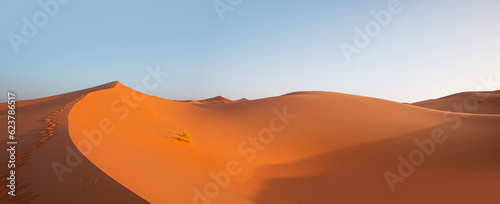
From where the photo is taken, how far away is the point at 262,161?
7.05 meters

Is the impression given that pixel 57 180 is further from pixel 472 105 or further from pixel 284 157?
pixel 472 105

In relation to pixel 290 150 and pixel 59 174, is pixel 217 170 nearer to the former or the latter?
pixel 59 174

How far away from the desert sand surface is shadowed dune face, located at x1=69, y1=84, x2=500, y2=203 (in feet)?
0.11

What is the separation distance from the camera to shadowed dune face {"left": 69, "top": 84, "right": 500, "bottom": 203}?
13.3 feet

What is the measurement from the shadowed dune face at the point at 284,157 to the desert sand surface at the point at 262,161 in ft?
0.11

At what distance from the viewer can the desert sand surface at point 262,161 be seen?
3064 mm

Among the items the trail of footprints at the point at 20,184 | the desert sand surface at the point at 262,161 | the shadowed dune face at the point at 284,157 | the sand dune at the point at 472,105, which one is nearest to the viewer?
the trail of footprints at the point at 20,184

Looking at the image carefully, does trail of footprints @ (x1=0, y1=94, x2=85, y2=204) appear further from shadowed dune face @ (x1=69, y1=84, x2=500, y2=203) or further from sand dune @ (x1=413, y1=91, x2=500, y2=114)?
sand dune @ (x1=413, y1=91, x2=500, y2=114)

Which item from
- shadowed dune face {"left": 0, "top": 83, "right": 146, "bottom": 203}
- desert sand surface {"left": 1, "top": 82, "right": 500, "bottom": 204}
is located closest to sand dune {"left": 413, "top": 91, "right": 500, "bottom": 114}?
desert sand surface {"left": 1, "top": 82, "right": 500, "bottom": 204}

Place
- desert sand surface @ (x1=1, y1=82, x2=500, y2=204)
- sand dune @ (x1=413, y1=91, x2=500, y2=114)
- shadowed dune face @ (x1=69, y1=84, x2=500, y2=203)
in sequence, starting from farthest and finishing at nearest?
sand dune @ (x1=413, y1=91, x2=500, y2=114), shadowed dune face @ (x1=69, y1=84, x2=500, y2=203), desert sand surface @ (x1=1, y1=82, x2=500, y2=204)

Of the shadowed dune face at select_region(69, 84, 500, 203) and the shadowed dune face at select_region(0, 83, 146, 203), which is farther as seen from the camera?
the shadowed dune face at select_region(69, 84, 500, 203)

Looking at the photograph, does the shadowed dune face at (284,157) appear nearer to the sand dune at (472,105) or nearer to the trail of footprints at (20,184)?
the trail of footprints at (20,184)

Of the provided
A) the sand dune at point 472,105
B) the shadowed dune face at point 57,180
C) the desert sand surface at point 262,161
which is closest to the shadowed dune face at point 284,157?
the desert sand surface at point 262,161

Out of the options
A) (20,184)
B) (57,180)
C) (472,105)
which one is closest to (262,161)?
(57,180)
